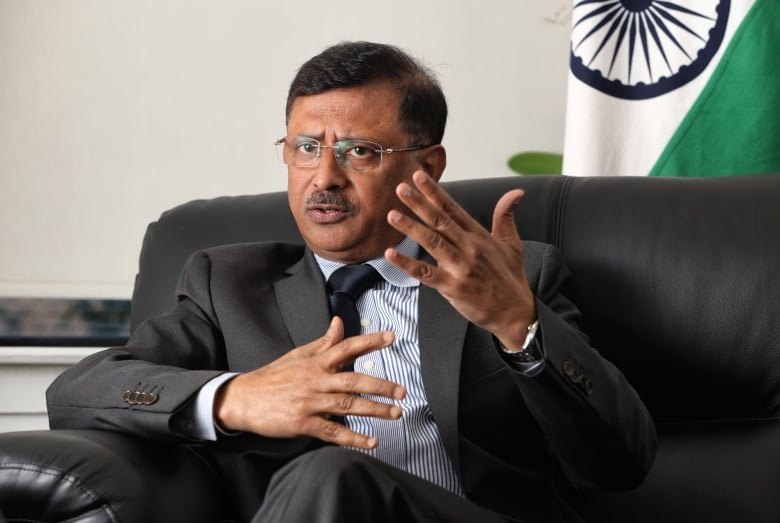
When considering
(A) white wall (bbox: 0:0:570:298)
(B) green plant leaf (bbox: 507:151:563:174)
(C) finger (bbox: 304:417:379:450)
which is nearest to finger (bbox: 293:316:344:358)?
(C) finger (bbox: 304:417:379:450)

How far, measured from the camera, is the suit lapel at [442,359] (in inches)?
64.4

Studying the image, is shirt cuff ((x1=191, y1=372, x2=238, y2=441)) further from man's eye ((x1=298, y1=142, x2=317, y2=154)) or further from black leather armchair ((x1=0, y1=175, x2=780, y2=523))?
man's eye ((x1=298, y1=142, x2=317, y2=154))

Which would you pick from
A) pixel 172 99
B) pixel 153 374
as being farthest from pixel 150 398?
pixel 172 99

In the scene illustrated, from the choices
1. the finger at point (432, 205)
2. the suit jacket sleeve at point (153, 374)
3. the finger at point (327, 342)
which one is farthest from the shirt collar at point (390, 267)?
the finger at point (432, 205)

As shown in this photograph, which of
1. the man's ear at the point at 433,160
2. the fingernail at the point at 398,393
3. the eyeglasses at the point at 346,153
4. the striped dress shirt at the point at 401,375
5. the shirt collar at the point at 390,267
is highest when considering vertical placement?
the eyeglasses at the point at 346,153

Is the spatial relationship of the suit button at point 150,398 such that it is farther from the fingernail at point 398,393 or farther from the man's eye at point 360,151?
the man's eye at point 360,151

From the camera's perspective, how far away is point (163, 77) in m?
2.78

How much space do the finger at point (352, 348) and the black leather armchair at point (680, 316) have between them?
29 centimetres

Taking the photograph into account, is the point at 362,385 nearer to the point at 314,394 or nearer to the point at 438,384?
the point at 314,394

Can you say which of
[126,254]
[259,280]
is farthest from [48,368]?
[259,280]

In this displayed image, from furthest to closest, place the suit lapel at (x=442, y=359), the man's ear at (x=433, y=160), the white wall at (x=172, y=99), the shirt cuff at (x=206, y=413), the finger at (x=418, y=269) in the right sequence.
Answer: the white wall at (x=172, y=99), the man's ear at (x=433, y=160), the suit lapel at (x=442, y=359), the shirt cuff at (x=206, y=413), the finger at (x=418, y=269)

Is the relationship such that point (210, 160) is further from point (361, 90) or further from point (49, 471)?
point (49, 471)

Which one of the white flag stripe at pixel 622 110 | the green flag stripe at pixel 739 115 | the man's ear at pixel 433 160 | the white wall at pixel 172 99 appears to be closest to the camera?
the man's ear at pixel 433 160

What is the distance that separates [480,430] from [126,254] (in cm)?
146
